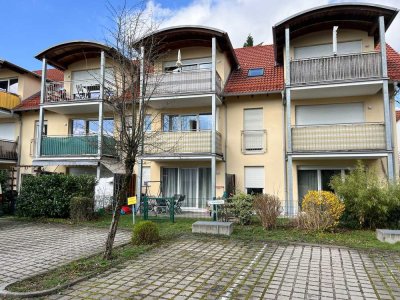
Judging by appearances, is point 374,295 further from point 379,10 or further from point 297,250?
point 379,10

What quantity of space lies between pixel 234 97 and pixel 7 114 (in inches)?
526

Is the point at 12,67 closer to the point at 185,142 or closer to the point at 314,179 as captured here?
the point at 185,142

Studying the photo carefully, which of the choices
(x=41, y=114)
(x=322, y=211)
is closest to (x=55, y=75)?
(x=41, y=114)

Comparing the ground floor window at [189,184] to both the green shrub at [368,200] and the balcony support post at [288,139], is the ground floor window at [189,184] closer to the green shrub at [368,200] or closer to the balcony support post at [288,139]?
the balcony support post at [288,139]

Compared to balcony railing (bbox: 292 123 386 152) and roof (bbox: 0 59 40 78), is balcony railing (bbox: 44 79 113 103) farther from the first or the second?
balcony railing (bbox: 292 123 386 152)

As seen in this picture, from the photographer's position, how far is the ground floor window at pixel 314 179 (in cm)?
1488

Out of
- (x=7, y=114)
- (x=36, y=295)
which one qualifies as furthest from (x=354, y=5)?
(x=7, y=114)

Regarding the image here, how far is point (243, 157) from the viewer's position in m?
15.9

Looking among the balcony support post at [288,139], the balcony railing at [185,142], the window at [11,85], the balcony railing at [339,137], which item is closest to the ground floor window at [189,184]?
the balcony railing at [185,142]

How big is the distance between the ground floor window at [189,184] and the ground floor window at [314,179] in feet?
14.2

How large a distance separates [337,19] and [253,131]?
6084 mm

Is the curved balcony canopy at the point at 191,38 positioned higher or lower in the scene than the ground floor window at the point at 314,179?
higher

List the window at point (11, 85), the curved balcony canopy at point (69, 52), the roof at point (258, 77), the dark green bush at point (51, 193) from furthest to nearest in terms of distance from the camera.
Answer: the window at point (11, 85)
the curved balcony canopy at point (69, 52)
the roof at point (258, 77)
the dark green bush at point (51, 193)

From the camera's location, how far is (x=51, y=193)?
44.7 feet
